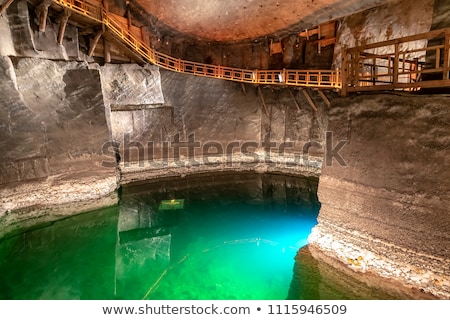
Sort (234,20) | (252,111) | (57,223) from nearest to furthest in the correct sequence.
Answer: (57,223) < (234,20) < (252,111)

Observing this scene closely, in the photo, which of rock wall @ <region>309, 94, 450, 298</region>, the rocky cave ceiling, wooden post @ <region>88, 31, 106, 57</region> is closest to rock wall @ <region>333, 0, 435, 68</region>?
the rocky cave ceiling

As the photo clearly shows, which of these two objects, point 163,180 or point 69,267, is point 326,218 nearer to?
point 69,267

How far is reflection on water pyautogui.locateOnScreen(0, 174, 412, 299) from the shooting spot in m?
6.29

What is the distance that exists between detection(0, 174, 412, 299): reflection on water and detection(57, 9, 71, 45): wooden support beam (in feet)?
21.1

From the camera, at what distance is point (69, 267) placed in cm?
723

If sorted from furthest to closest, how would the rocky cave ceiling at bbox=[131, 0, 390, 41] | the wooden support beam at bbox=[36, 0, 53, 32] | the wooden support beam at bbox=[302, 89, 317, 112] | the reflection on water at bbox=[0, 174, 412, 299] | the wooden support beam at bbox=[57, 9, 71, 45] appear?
1. the wooden support beam at bbox=[302, 89, 317, 112]
2. the rocky cave ceiling at bbox=[131, 0, 390, 41]
3. the wooden support beam at bbox=[57, 9, 71, 45]
4. the wooden support beam at bbox=[36, 0, 53, 32]
5. the reflection on water at bbox=[0, 174, 412, 299]

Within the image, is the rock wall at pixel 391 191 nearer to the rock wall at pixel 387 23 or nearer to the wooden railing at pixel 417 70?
the wooden railing at pixel 417 70

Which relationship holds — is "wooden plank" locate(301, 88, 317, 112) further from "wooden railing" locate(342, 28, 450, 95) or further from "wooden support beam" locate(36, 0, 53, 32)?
"wooden support beam" locate(36, 0, 53, 32)

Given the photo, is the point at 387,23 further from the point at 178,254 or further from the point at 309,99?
the point at 178,254

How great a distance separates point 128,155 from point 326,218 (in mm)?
9989

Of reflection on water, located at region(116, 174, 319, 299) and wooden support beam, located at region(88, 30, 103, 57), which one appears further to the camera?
wooden support beam, located at region(88, 30, 103, 57)

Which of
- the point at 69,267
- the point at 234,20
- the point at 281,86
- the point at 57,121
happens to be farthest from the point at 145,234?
the point at 234,20

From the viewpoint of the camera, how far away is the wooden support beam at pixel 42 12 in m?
9.92

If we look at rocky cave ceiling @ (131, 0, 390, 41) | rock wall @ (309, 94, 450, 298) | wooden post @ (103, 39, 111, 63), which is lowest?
rock wall @ (309, 94, 450, 298)
